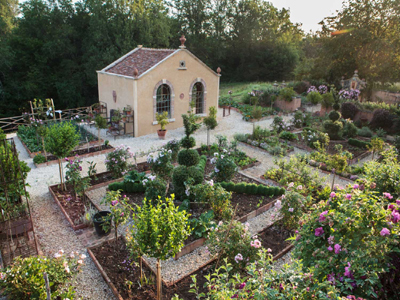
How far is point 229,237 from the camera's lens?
5941 millimetres

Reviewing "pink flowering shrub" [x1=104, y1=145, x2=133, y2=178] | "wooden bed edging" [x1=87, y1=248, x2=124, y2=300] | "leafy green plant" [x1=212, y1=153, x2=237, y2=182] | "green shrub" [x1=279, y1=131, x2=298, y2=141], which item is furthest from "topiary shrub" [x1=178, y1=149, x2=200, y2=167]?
"green shrub" [x1=279, y1=131, x2=298, y2=141]

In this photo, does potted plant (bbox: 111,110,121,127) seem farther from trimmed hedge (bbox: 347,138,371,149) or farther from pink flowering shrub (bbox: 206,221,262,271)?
trimmed hedge (bbox: 347,138,371,149)

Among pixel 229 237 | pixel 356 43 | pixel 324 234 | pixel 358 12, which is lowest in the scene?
pixel 229 237

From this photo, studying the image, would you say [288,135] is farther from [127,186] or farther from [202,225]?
→ [202,225]

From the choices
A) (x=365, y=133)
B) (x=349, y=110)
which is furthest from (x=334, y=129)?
(x=349, y=110)

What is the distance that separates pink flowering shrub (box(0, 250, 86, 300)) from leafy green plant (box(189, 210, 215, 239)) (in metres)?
2.93

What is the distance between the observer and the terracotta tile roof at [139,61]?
15.4m

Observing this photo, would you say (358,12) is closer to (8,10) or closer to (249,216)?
(249,216)

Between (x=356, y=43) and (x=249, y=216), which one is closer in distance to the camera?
(x=249, y=216)

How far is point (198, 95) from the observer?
17.6 meters

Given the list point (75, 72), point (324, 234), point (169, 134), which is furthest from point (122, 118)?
point (75, 72)

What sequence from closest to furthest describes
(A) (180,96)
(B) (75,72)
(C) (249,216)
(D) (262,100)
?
(C) (249,216) < (A) (180,96) < (D) (262,100) < (B) (75,72)

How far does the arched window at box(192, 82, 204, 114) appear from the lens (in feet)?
57.2

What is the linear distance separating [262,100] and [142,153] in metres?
13.1
